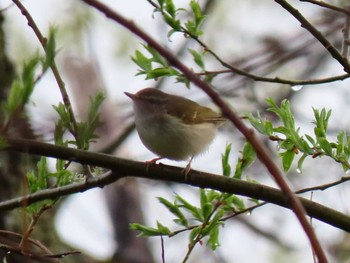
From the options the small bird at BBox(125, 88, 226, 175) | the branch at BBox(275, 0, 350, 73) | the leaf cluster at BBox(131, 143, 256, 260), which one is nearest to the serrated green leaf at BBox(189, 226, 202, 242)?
the leaf cluster at BBox(131, 143, 256, 260)

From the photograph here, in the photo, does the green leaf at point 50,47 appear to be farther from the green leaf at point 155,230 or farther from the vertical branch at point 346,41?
the vertical branch at point 346,41

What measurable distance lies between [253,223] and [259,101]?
1.92 m

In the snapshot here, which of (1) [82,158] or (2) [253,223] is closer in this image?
(1) [82,158]

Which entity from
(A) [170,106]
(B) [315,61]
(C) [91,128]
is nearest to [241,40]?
(B) [315,61]

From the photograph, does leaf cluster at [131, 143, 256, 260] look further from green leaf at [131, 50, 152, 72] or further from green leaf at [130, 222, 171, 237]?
green leaf at [131, 50, 152, 72]

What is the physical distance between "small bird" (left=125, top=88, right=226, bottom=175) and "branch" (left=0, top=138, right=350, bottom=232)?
1.19m

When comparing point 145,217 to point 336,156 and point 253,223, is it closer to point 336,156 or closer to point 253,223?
point 253,223

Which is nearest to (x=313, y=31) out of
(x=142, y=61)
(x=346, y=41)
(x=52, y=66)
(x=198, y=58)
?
(x=346, y=41)

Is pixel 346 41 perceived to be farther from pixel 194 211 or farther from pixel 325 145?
pixel 194 211

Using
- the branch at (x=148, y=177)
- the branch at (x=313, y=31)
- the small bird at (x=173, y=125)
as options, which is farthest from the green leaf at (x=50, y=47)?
the small bird at (x=173, y=125)

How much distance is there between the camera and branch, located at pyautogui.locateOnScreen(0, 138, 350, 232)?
2227mm

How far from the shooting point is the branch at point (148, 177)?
2.23 meters

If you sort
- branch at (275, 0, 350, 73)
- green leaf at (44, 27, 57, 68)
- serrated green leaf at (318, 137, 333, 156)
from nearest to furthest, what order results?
green leaf at (44, 27, 57, 68) < branch at (275, 0, 350, 73) < serrated green leaf at (318, 137, 333, 156)

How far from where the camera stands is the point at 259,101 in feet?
23.5
